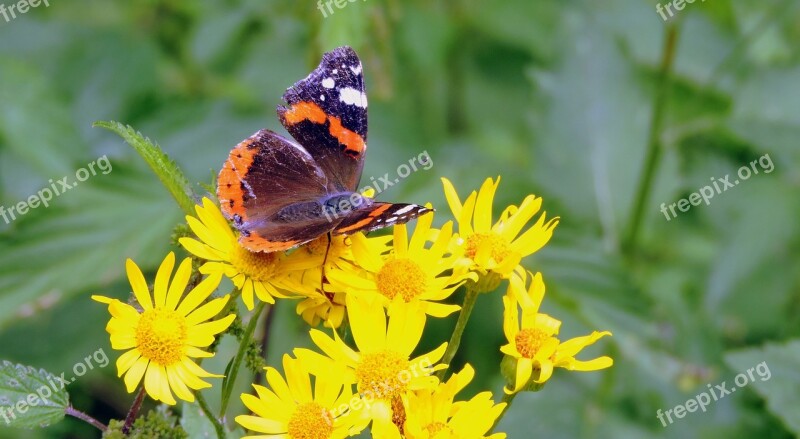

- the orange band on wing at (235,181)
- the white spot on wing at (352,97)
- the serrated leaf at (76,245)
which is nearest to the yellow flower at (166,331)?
the orange band on wing at (235,181)

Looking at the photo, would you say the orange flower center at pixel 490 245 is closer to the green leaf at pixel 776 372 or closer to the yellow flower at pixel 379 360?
the yellow flower at pixel 379 360

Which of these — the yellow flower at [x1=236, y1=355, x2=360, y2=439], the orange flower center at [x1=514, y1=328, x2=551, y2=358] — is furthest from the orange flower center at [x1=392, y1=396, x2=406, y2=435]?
the orange flower center at [x1=514, y1=328, x2=551, y2=358]

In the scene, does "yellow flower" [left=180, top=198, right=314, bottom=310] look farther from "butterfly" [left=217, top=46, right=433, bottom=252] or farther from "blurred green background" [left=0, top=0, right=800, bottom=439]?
"blurred green background" [left=0, top=0, right=800, bottom=439]

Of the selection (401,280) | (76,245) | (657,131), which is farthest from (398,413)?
(657,131)

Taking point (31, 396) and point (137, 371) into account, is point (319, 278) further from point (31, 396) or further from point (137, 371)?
point (31, 396)

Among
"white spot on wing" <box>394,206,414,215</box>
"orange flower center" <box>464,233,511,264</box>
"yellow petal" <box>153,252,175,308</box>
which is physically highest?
"orange flower center" <box>464,233,511,264</box>

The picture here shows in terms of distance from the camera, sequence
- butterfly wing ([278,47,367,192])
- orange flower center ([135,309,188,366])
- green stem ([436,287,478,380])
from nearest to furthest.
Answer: orange flower center ([135,309,188,366]) → green stem ([436,287,478,380]) → butterfly wing ([278,47,367,192])

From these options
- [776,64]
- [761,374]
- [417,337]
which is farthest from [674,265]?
[417,337]
